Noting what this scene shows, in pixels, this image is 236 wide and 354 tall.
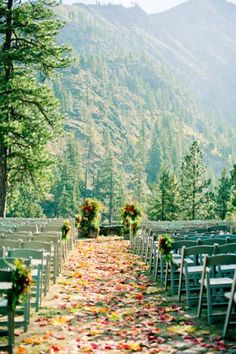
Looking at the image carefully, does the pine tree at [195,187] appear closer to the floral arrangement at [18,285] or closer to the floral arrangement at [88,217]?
the floral arrangement at [88,217]

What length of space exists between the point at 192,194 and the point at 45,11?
143ft

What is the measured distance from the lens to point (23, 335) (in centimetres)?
655

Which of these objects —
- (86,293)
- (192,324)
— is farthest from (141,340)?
(86,293)

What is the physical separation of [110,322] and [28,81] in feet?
69.0

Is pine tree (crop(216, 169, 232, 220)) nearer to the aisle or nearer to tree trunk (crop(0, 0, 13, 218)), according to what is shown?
tree trunk (crop(0, 0, 13, 218))

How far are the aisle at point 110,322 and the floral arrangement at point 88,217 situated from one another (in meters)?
14.8

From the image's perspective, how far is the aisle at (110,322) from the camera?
5.95 meters

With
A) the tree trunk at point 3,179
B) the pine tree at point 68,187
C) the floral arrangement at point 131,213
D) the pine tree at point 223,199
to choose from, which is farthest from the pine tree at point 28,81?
the pine tree at point 68,187

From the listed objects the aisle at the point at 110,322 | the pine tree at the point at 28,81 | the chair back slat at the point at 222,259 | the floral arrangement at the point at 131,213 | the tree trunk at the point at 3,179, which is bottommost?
the aisle at the point at 110,322

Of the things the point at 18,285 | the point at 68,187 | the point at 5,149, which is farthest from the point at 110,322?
the point at 68,187

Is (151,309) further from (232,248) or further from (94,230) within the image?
(94,230)

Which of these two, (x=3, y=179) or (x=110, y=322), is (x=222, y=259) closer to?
(x=110, y=322)

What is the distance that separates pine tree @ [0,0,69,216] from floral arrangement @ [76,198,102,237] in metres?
3.30

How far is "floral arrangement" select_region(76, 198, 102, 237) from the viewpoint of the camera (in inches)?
1044
